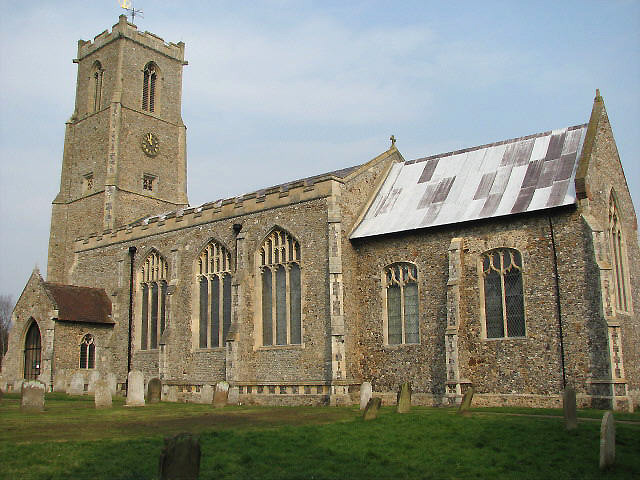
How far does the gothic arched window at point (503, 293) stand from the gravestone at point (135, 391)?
12.2 meters

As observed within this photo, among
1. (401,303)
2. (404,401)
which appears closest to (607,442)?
(404,401)

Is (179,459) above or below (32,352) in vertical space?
below

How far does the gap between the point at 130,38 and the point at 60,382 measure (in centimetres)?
2371

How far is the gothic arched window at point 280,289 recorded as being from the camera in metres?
24.9

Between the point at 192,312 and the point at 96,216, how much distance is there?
14.8 meters

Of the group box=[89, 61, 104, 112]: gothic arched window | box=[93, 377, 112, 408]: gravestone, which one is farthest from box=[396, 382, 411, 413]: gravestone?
box=[89, 61, 104, 112]: gothic arched window

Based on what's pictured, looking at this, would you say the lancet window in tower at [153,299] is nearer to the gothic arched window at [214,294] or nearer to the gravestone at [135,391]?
the gothic arched window at [214,294]

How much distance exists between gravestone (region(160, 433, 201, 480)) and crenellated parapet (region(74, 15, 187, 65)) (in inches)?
1513

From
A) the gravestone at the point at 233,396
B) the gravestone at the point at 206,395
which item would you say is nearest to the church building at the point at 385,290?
the gravestone at the point at 233,396

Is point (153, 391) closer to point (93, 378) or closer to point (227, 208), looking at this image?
point (93, 378)

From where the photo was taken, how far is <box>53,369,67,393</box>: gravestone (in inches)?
1163

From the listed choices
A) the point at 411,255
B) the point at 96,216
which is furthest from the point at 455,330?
the point at 96,216

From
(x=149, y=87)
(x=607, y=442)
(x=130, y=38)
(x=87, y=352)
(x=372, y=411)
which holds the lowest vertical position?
(x=607, y=442)

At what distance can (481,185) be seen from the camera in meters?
23.6
